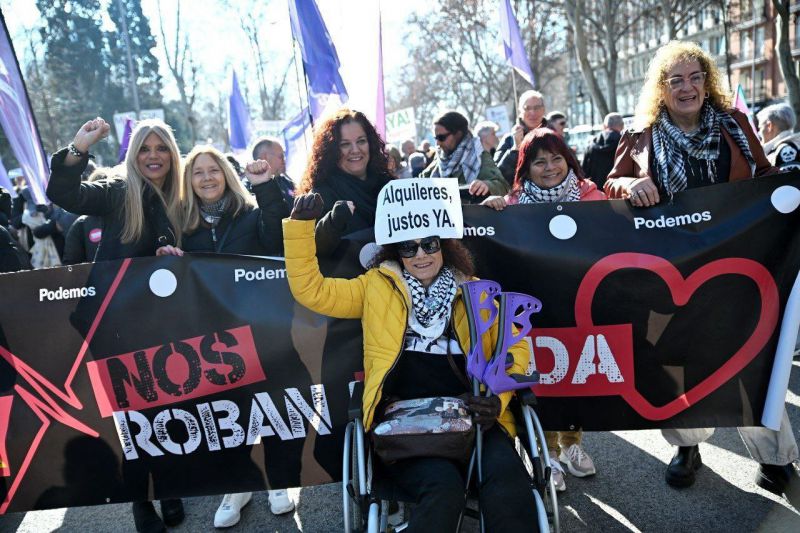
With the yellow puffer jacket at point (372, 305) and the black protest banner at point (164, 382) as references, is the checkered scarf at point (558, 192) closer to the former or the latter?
the yellow puffer jacket at point (372, 305)

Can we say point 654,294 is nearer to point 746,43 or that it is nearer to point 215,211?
point 215,211

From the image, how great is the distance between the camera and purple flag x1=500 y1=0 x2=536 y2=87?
31.3ft

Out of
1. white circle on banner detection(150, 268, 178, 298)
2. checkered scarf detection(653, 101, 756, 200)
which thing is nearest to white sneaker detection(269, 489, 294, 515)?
white circle on banner detection(150, 268, 178, 298)

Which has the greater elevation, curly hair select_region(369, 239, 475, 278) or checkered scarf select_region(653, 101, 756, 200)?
checkered scarf select_region(653, 101, 756, 200)

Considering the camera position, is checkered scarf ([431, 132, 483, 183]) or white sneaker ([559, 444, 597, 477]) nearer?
white sneaker ([559, 444, 597, 477])

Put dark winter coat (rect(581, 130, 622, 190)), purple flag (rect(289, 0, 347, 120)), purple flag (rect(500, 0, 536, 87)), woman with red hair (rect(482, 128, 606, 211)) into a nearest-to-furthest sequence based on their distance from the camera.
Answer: woman with red hair (rect(482, 128, 606, 211))
purple flag (rect(289, 0, 347, 120))
dark winter coat (rect(581, 130, 622, 190))
purple flag (rect(500, 0, 536, 87))

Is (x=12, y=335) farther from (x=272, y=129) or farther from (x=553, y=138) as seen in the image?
(x=272, y=129)

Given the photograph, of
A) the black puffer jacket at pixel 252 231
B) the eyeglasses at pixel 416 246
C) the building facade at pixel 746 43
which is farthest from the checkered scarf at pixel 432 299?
the building facade at pixel 746 43

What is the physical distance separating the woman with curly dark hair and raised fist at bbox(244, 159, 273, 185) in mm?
248

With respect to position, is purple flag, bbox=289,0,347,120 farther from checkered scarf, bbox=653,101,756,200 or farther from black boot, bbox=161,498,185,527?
black boot, bbox=161,498,185,527

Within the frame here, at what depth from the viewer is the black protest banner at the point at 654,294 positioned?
3244mm

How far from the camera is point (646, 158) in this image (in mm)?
3416

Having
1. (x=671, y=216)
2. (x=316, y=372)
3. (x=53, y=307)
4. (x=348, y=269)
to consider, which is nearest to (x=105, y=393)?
(x=53, y=307)

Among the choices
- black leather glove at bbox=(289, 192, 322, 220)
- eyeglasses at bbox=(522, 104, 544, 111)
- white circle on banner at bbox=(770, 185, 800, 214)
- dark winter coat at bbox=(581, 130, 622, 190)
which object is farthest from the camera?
dark winter coat at bbox=(581, 130, 622, 190)
